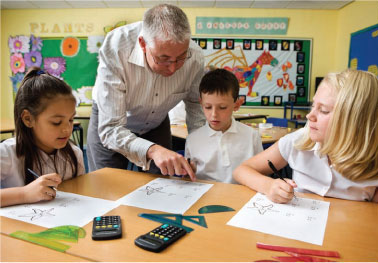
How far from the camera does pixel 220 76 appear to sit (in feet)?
4.85

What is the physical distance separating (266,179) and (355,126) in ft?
1.06

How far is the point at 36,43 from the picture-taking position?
5047mm

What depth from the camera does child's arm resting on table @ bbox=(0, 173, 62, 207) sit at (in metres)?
0.81

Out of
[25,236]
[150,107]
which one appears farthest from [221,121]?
[25,236]

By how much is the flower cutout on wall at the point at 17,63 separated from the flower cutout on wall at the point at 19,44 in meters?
0.09

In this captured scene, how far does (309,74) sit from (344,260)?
491cm

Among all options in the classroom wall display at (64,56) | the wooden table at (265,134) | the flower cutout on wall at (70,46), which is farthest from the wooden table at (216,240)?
the flower cutout on wall at (70,46)

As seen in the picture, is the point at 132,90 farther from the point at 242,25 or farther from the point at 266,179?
the point at 242,25

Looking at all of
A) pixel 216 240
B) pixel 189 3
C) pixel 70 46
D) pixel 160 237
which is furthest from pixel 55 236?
pixel 70 46

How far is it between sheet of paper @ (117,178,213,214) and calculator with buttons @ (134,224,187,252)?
13 centimetres

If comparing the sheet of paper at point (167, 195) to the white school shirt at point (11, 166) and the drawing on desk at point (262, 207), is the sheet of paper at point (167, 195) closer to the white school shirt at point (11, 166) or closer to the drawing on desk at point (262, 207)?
the drawing on desk at point (262, 207)

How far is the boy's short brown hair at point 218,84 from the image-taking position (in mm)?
1452

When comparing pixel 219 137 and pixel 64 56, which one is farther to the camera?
pixel 64 56

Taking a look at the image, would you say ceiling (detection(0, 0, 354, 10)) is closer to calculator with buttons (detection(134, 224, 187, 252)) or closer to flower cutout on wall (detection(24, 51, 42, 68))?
flower cutout on wall (detection(24, 51, 42, 68))
